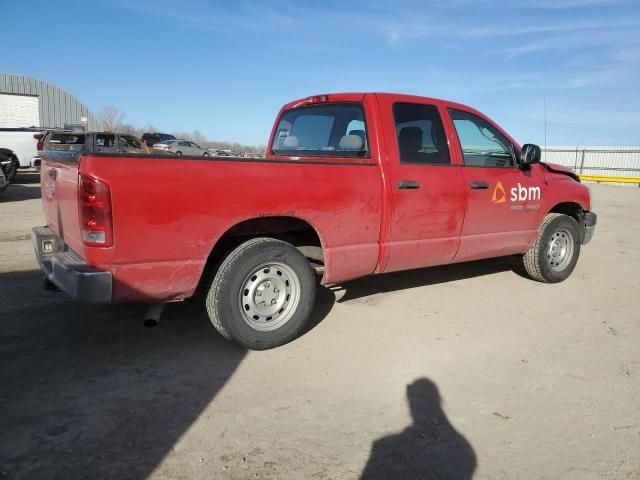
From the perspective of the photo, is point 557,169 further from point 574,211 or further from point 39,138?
point 39,138

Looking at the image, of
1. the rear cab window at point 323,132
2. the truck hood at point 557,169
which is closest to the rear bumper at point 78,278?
the rear cab window at point 323,132

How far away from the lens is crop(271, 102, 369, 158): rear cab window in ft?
13.9

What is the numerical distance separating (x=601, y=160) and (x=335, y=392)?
123 ft

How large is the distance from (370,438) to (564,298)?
357 centimetres

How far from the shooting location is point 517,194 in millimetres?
5094

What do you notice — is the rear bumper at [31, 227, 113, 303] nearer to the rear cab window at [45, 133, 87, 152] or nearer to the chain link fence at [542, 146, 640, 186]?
the rear cab window at [45, 133, 87, 152]

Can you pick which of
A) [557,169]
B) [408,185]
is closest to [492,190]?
[408,185]

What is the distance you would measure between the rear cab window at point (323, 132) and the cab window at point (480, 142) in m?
1.04

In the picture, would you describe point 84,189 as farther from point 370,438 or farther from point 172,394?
point 370,438

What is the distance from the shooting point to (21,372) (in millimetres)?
3223

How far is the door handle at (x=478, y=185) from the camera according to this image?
4637 millimetres

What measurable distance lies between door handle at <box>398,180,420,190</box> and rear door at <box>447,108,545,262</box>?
664 mm

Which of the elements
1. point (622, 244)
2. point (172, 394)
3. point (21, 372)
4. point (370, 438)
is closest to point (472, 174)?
point (370, 438)

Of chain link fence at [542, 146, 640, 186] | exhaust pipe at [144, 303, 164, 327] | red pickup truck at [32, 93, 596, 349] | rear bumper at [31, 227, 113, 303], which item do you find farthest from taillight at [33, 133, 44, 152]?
chain link fence at [542, 146, 640, 186]
